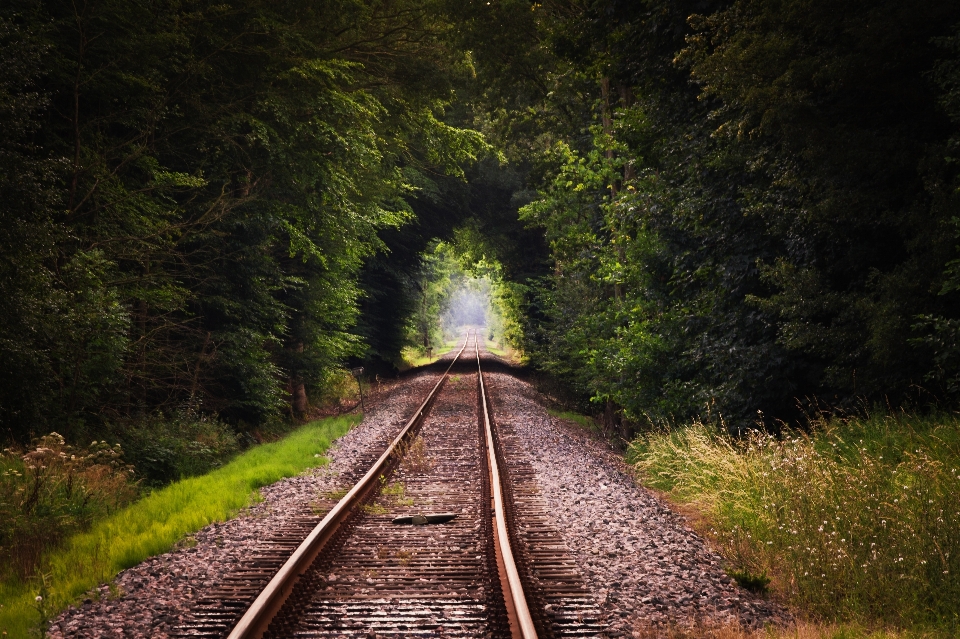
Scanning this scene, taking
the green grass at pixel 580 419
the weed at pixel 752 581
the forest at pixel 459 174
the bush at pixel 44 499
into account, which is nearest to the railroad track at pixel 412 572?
the weed at pixel 752 581

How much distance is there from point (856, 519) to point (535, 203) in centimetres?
1499

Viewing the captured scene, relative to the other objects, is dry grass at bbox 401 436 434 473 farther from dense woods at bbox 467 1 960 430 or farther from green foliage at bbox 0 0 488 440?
green foliage at bbox 0 0 488 440

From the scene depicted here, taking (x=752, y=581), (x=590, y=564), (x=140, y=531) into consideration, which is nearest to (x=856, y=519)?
(x=752, y=581)

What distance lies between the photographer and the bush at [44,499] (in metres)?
6.09

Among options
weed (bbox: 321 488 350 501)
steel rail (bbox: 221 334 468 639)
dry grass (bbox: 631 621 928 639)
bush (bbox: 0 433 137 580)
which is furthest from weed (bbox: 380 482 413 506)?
dry grass (bbox: 631 621 928 639)

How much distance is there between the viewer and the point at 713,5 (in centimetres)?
934

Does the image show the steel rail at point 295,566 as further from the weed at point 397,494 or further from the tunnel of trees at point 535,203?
the tunnel of trees at point 535,203

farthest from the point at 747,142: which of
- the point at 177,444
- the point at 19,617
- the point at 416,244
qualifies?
the point at 416,244

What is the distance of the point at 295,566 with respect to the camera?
17.1ft

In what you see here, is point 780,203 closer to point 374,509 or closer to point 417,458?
point 374,509

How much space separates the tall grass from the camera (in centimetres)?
421

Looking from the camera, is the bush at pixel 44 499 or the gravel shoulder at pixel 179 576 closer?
the gravel shoulder at pixel 179 576

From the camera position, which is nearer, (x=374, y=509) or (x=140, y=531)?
(x=140, y=531)

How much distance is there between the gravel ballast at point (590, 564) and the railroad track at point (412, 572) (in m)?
0.19
